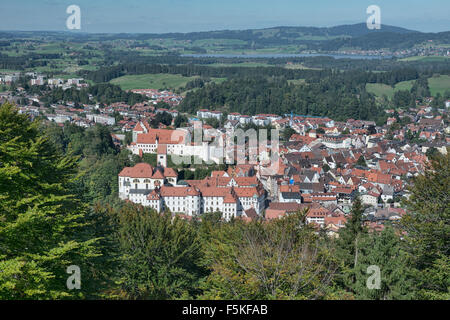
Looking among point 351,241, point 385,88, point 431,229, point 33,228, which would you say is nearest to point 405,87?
point 385,88

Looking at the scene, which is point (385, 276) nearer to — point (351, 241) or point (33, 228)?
point (351, 241)

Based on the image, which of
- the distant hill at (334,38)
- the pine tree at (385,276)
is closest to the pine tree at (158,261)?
the pine tree at (385,276)

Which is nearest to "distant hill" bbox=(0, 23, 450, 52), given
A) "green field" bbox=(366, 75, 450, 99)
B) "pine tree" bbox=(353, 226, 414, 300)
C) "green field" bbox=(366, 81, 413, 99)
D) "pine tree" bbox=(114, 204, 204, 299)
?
"green field" bbox=(366, 75, 450, 99)

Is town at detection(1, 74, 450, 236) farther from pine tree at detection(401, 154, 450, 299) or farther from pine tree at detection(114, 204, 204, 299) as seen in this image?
pine tree at detection(114, 204, 204, 299)

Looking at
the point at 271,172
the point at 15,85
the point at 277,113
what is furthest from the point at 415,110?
the point at 15,85

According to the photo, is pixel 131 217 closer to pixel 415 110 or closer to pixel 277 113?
pixel 277 113

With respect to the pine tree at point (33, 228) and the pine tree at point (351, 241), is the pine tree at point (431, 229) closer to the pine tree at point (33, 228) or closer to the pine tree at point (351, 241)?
the pine tree at point (351, 241)
